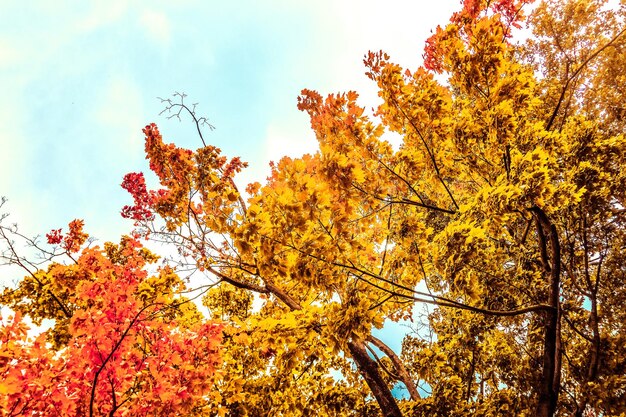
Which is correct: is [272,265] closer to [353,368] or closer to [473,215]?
[473,215]

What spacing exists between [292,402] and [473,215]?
3.86 m

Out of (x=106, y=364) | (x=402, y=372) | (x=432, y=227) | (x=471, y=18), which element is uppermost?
(x=471, y=18)

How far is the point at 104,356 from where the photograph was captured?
3.67m

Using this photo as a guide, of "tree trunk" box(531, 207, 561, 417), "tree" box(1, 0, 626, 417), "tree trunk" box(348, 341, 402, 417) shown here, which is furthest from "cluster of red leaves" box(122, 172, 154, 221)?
"tree trunk" box(531, 207, 561, 417)

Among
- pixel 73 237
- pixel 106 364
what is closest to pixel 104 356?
pixel 106 364

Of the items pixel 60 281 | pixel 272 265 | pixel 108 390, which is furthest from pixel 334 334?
pixel 60 281

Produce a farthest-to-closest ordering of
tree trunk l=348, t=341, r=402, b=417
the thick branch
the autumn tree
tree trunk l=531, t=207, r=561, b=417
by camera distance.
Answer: the thick branch, tree trunk l=348, t=341, r=402, b=417, tree trunk l=531, t=207, r=561, b=417, the autumn tree

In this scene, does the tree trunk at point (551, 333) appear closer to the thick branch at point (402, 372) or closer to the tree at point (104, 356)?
the thick branch at point (402, 372)

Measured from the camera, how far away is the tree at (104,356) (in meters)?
3.46

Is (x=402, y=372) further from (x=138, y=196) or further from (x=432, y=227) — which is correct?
(x=138, y=196)

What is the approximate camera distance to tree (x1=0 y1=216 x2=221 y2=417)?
3.46 m

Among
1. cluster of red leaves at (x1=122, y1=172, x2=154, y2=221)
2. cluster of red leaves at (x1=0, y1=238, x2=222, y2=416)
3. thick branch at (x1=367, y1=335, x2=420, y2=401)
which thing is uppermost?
cluster of red leaves at (x1=122, y1=172, x2=154, y2=221)

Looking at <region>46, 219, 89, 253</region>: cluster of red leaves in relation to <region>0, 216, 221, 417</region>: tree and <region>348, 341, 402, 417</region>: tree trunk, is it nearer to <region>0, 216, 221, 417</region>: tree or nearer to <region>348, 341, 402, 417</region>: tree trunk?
<region>0, 216, 221, 417</region>: tree

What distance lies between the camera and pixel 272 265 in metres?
3.15
